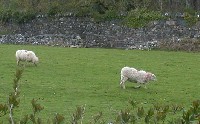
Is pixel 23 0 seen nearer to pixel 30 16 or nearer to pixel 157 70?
pixel 30 16

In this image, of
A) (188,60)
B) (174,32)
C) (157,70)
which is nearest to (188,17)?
(174,32)

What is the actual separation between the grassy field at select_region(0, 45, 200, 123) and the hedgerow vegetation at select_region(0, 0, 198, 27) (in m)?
10.5

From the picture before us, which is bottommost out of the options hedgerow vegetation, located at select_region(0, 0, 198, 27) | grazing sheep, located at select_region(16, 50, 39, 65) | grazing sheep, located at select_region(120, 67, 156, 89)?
grazing sheep, located at select_region(120, 67, 156, 89)

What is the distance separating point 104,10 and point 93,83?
22.6m

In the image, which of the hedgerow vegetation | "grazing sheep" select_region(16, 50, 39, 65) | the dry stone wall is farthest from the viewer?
the hedgerow vegetation

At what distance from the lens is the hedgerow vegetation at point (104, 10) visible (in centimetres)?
3706

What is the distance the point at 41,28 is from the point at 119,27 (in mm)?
6562

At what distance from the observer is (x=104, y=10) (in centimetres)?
3959

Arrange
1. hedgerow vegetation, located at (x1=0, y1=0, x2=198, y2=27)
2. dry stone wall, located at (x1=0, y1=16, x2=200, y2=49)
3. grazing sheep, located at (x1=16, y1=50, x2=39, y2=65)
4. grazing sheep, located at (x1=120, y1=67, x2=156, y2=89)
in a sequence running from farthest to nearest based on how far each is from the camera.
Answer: hedgerow vegetation, located at (x1=0, y1=0, x2=198, y2=27), dry stone wall, located at (x1=0, y1=16, x2=200, y2=49), grazing sheep, located at (x1=16, y1=50, x2=39, y2=65), grazing sheep, located at (x1=120, y1=67, x2=156, y2=89)

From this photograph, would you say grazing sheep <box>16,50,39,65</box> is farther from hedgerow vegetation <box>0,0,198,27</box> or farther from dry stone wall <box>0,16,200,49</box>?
hedgerow vegetation <box>0,0,198,27</box>

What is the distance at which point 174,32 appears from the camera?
35.5m

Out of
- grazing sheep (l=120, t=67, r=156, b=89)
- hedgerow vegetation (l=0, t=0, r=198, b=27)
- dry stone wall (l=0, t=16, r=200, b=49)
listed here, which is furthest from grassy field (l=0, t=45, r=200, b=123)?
hedgerow vegetation (l=0, t=0, r=198, b=27)

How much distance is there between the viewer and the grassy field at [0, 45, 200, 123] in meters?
13.5

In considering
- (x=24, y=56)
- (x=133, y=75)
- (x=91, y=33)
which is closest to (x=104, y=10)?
(x=91, y=33)
